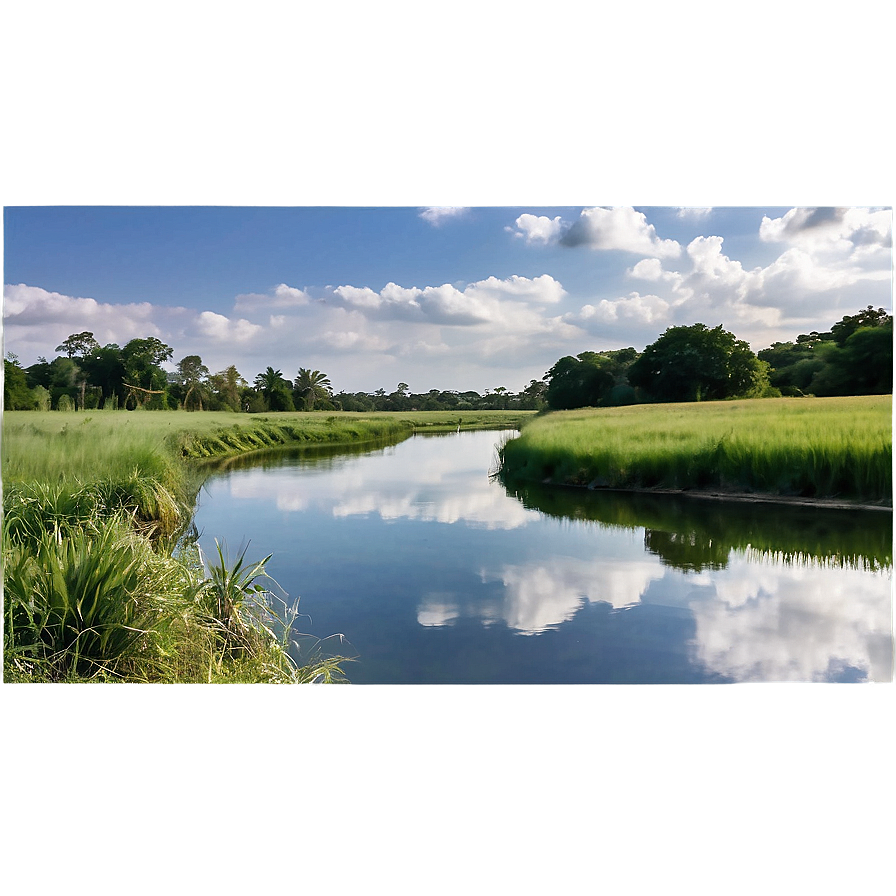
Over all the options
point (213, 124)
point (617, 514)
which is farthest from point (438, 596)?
point (213, 124)

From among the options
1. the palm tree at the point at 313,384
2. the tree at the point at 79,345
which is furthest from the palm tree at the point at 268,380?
the tree at the point at 79,345

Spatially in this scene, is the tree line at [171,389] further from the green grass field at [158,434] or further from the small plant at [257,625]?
the small plant at [257,625]

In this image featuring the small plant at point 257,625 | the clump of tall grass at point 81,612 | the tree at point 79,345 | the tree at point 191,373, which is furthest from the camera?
the tree at point 191,373

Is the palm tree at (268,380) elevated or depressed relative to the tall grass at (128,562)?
elevated

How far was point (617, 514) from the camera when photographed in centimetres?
398

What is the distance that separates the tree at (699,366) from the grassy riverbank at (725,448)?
0.31 feet

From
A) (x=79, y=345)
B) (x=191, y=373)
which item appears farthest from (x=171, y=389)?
(x=79, y=345)

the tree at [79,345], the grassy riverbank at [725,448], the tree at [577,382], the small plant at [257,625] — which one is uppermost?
the tree at [79,345]

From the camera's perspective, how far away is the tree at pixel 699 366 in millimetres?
3807

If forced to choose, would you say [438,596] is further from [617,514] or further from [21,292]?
[21,292]

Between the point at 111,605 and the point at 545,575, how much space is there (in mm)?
2009

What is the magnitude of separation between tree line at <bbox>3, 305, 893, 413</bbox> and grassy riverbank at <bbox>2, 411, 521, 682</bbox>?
8 centimetres

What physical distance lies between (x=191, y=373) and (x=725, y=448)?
2.89 metres

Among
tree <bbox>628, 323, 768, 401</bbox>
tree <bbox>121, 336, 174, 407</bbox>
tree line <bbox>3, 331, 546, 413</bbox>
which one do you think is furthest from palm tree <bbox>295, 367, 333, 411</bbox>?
tree <bbox>628, 323, 768, 401</bbox>
